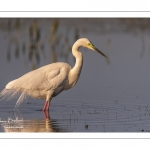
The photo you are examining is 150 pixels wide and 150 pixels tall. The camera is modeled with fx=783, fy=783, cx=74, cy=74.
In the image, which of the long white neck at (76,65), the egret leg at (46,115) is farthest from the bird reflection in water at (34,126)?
the long white neck at (76,65)

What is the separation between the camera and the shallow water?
1084 centimetres

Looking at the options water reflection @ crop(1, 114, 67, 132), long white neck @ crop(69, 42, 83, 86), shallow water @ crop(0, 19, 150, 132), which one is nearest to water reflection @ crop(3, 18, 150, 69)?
shallow water @ crop(0, 19, 150, 132)

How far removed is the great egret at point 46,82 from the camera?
459 inches

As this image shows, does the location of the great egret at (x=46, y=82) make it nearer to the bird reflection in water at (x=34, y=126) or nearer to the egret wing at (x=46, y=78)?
the egret wing at (x=46, y=78)

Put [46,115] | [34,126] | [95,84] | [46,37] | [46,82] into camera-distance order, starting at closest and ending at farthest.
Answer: [34,126]
[46,115]
[46,82]
[95,84]
[46,37]

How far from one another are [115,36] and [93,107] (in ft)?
8.25

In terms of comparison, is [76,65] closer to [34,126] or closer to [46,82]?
[46,82]

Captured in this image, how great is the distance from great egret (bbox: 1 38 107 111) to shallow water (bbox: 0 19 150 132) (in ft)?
0.76

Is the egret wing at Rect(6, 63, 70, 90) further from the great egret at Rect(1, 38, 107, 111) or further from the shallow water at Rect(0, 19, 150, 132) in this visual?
the shallow water at Rect(0, 19, 150, 132)

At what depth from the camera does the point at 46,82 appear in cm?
1173

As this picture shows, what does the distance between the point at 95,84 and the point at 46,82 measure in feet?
4.64

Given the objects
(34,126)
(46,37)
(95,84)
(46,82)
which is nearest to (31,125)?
(34,126)
